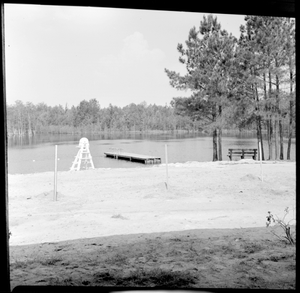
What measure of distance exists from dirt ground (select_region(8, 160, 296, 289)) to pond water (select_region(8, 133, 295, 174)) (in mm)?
414

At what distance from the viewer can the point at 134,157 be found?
1164 centimetres

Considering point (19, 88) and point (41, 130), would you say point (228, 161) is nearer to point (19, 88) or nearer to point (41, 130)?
point (41, 130)

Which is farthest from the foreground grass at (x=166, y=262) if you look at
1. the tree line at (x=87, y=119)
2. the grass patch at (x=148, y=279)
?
the tree line at (x=87, y=119)

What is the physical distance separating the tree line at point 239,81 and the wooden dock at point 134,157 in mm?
1741

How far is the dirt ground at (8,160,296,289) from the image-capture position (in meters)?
2.81

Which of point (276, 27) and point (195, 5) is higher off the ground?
point (276, 27)

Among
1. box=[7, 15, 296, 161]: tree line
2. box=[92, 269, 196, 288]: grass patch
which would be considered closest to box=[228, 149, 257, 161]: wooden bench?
box=[7, 15, 296, 161]: tree line

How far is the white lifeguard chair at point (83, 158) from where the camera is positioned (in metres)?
10.2

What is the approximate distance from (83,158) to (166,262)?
24.3ft

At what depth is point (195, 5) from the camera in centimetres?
152

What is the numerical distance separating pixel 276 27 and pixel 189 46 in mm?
2405

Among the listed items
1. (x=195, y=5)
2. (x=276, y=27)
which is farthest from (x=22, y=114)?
(x=195, y=5)

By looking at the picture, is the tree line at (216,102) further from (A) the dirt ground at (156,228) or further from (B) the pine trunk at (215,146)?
(A) the dirt ground at (156,228)

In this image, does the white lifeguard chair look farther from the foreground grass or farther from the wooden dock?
the foreground grass
